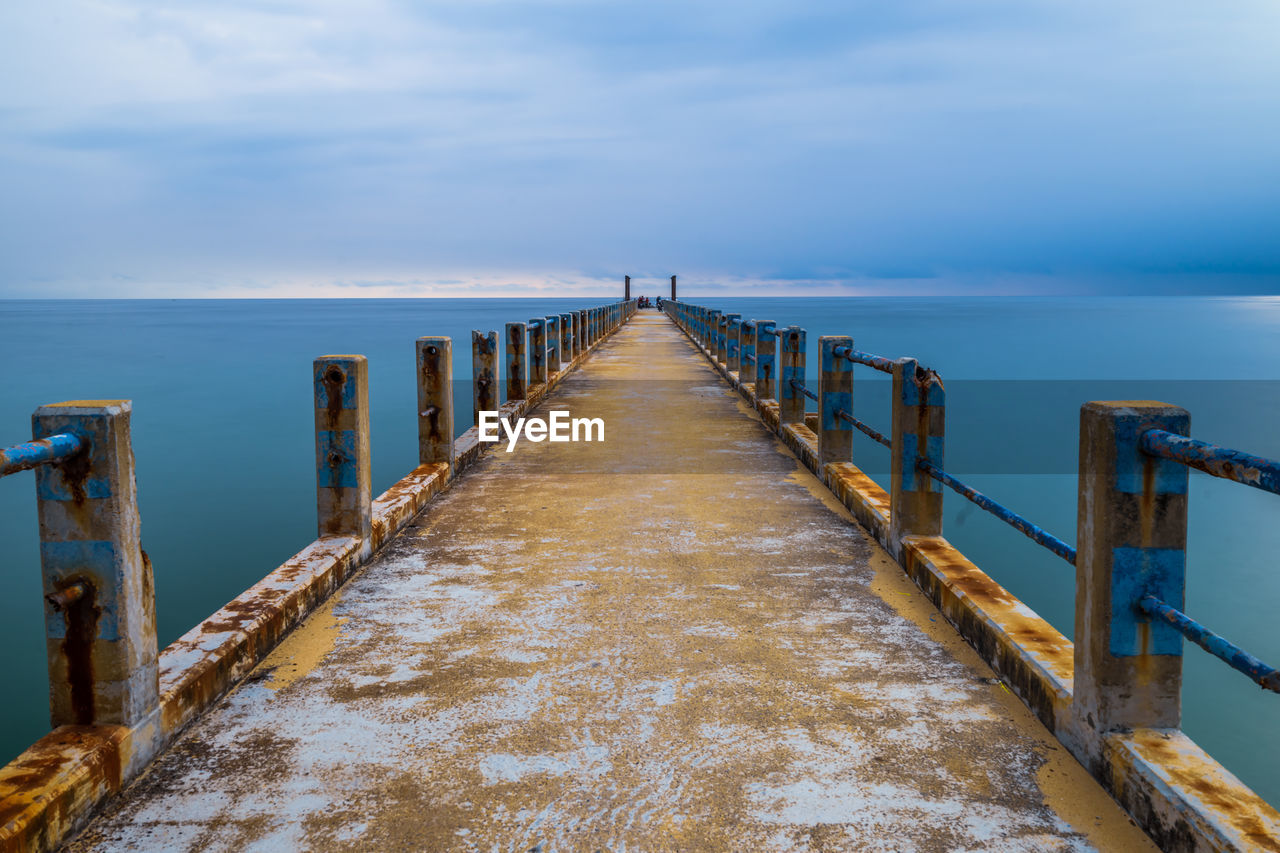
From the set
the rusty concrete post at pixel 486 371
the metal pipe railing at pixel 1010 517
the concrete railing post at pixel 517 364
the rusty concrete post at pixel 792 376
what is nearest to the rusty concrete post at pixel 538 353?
the concrete railing post at pixel 517 364

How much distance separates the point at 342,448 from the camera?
16.0ft

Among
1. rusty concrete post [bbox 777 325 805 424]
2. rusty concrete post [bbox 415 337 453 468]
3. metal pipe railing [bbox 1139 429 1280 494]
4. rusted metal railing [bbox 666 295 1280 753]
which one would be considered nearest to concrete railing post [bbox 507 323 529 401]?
rusty concrete post [bbox 777 325 805 424]

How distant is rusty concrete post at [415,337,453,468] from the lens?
7.04 m

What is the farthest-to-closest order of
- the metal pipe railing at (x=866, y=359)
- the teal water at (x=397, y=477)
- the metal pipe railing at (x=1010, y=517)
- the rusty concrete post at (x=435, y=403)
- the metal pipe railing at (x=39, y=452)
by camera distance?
the teal water at (x=397, y=477), the rusty concrete post at (x=435, y=403), the metal pipe railing at (x=866, y=359), the metal pipe railing at (x=1010, y=517), the metal pipe railing at (x=39, y=452)

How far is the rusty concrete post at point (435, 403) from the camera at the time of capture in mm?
7039

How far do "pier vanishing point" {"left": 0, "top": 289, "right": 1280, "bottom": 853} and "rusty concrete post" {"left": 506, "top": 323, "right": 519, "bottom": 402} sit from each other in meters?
6.70

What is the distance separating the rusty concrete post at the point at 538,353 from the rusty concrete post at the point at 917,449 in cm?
903

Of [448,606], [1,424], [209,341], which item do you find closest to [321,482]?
[448,606]

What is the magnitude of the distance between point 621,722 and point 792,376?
6.53m

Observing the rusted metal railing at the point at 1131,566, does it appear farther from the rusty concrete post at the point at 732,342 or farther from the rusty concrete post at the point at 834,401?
the rusty concrete post at the point at 732,342

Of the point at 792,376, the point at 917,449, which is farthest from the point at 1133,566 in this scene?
the point at 792,376

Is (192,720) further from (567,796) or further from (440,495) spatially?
(440,495)

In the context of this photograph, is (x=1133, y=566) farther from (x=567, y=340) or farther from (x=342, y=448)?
(x=567, y=340)

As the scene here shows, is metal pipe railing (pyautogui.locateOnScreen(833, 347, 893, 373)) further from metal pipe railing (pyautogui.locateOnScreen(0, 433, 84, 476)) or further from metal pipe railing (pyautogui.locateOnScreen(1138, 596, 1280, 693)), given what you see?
metal pipe railing (pyautogui.locateOnScreen(0, 433, 84, 476))
